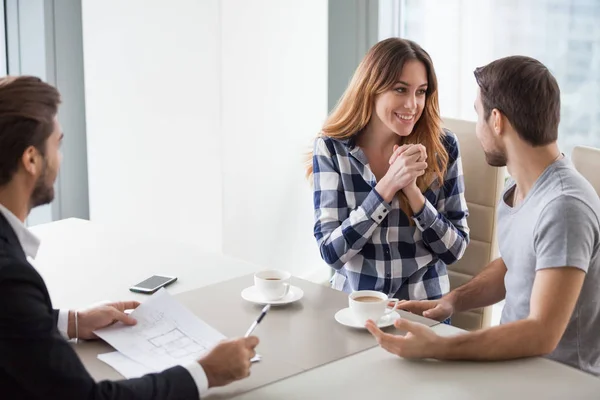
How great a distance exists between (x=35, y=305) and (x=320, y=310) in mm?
707

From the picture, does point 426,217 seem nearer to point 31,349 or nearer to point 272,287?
point 272,287

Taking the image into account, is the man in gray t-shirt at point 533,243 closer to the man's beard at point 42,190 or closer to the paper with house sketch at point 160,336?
the paper with house sketch at point 160,336

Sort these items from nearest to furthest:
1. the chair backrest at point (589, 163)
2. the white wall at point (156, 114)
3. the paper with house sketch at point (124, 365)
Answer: the paper with house sketch at point (124, 365), the chair backrest at point (589, 163), the white wall at point (156, 114)

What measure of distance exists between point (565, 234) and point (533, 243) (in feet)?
0.31

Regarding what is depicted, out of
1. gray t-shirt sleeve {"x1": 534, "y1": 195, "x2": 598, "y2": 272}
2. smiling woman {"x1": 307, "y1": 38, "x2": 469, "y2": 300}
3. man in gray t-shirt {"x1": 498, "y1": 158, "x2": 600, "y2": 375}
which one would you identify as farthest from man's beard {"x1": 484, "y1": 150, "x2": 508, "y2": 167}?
smiling woman {"x1": 307, "y1": 38, "x2": 469, "y2": 300}

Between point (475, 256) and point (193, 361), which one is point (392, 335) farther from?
point (475, 256)

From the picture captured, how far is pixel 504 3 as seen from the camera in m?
3.24

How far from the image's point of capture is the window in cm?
313

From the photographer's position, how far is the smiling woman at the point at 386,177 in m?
2.31

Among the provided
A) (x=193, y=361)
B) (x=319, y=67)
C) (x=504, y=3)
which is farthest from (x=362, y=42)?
(x=193, y=361)

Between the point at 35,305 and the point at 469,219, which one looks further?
A: the point at 469,219

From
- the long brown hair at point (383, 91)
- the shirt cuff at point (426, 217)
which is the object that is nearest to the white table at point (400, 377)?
the shirt cuff at point (426, 217)

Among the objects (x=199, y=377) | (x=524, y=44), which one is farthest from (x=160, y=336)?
(x=524, y=44)

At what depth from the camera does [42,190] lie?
58.0 inches
